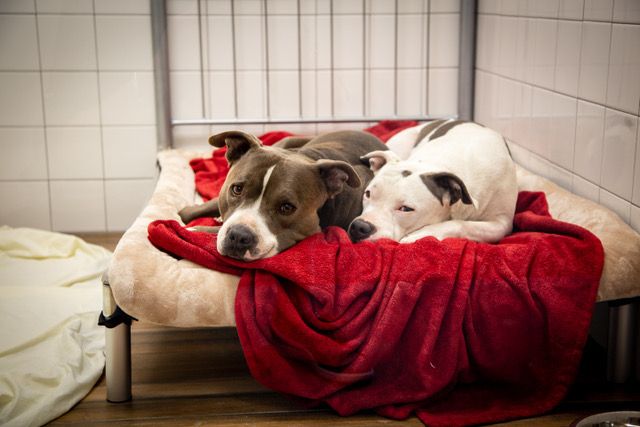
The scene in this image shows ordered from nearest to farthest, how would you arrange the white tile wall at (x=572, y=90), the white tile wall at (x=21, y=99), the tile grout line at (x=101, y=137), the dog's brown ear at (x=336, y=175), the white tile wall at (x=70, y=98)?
the dog's brown ear at (x=336, y=175)
the white tile wall at (x=572, y=90)
the white tile wall at (x=21, y=99)
the white tile wall at (x=70, y=98)
the tile grout line at (x=101, y=137)

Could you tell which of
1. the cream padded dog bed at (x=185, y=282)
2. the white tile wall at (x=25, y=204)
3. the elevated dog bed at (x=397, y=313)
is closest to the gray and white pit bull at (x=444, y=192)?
the elevated dog bed at (x=397, y=313)

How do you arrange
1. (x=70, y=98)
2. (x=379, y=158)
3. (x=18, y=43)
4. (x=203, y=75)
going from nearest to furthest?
(x=379, y=158), (x=18, y=43), (x=70, y=98), (x=203, y=75)

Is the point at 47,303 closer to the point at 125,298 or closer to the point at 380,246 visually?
the point at 125,298

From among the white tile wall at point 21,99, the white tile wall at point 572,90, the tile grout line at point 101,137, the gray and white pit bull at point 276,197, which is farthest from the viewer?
the tile grout line at point 101,137

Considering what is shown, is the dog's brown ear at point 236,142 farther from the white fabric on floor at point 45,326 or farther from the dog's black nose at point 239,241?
the white fabric on floor at point 45,326

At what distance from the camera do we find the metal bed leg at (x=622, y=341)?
2.26 m

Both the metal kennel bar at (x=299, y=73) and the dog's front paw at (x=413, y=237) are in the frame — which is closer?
the dog's front paw at (x=413, y=237)

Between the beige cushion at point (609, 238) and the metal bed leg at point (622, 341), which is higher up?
the beige cushion at point (609, 238)

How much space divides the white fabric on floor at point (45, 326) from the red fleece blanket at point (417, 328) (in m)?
0.51

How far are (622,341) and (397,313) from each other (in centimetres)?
66

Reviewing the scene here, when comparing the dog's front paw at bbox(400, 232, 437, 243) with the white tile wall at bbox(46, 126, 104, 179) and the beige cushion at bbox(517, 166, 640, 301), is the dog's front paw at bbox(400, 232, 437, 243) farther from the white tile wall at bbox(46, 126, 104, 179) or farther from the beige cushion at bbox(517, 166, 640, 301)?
the white tile wall at bbox(46, 126, 104, 179)

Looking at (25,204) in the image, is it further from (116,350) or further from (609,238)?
(609,238)

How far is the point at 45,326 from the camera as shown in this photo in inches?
96.1

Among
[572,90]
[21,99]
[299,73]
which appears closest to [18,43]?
[21,99]
